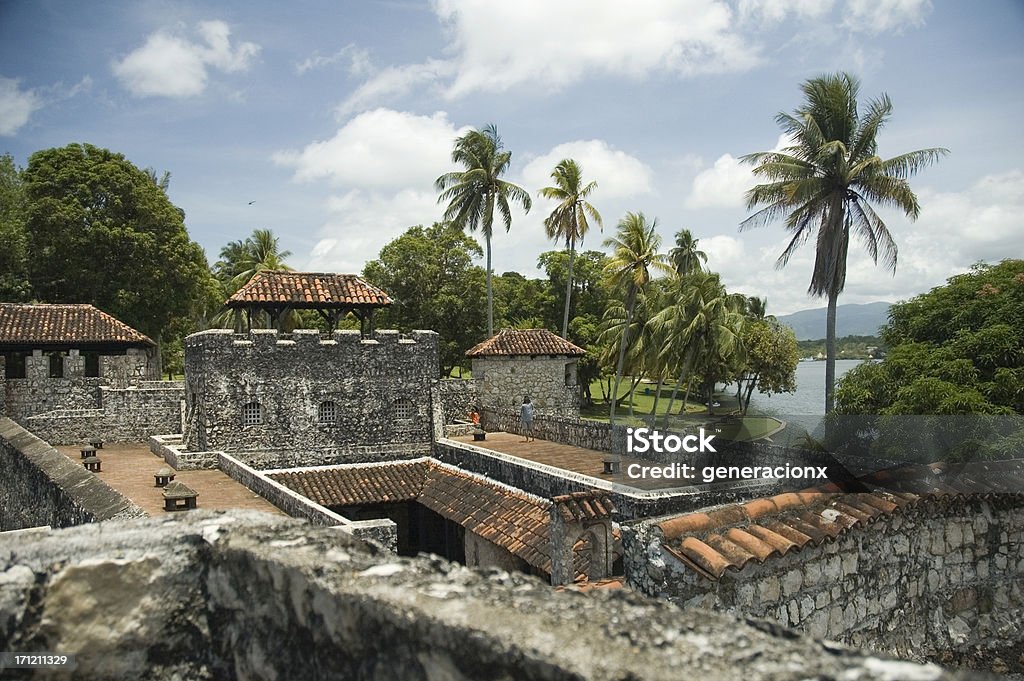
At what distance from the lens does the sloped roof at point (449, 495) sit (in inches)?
488

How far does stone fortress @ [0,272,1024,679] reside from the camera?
22.9 ft

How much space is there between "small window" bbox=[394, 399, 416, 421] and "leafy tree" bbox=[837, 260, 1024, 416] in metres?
12.1

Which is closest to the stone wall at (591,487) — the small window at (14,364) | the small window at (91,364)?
Result: the small window at (91,364)

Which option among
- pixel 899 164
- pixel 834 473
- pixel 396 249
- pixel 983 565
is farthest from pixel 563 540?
pixel 396 249

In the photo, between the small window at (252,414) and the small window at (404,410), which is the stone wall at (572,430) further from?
the small window at (252,414)

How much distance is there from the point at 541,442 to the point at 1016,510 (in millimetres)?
13510

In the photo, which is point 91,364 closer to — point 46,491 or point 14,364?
point 14,364

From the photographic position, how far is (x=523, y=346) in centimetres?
2739

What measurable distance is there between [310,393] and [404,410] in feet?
9.41

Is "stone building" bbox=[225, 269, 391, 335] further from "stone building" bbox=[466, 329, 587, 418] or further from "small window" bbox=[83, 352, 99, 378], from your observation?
"small window" bbox=[83, 352, 99, 378]

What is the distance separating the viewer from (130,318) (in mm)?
32188

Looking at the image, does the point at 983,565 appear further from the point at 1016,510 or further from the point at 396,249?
the point at 396,249

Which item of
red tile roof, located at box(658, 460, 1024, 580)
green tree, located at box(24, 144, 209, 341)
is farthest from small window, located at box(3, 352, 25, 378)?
red tile roof, located at box(658, 460, 1024, 580)

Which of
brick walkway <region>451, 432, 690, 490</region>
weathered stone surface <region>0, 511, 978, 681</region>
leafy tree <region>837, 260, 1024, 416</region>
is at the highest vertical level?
leafy tree <region>837, 260, 1024, 416</region>
